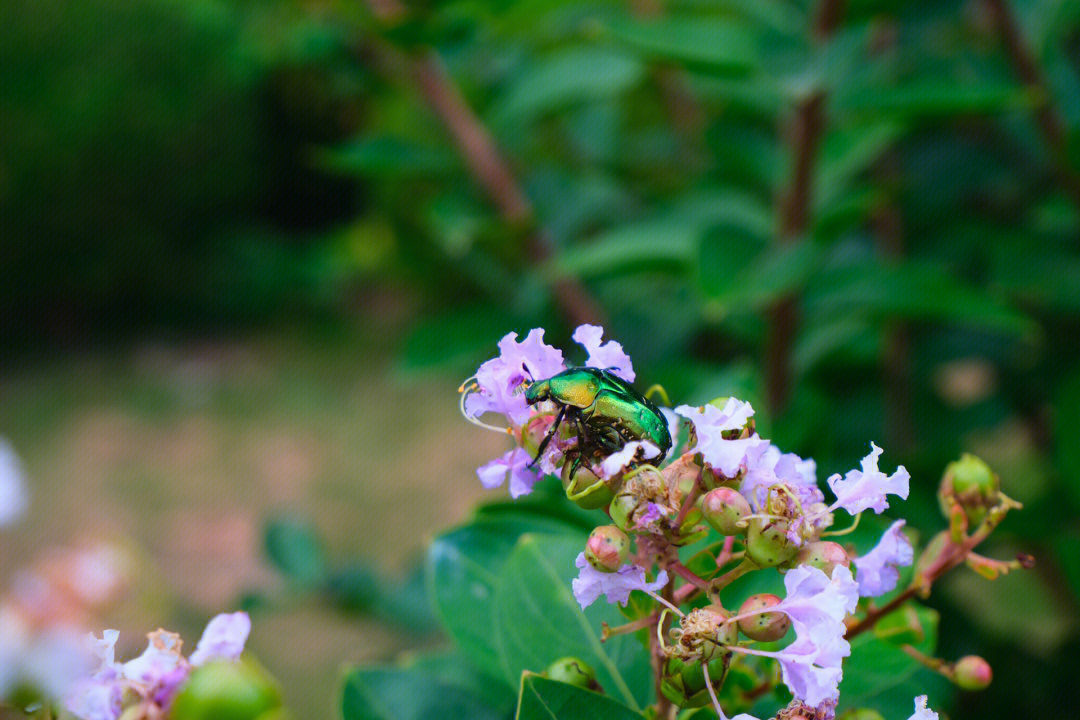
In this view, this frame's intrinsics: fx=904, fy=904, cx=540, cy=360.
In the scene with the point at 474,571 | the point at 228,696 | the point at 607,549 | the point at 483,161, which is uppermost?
the point at 483,161

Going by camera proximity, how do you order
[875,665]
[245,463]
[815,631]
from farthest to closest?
[245,463] → [875,665] → [815,631]

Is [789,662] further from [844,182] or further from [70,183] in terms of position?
[70,183]

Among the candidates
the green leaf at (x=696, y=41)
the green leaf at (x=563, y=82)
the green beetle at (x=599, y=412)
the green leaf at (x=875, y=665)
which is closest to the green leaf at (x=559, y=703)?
the green beetle at (x=599, y=412)

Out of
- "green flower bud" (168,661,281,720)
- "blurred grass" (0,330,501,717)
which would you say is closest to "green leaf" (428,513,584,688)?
"green flower bud" (168,661,281,720)

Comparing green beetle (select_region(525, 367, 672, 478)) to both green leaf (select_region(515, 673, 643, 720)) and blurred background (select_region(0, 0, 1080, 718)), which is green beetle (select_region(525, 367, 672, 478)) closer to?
green leaf (select_region(515, 673, 643, 720))

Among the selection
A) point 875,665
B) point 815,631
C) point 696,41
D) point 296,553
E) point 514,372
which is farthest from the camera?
point 296,553

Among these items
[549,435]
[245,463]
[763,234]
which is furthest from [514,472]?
[245,463]

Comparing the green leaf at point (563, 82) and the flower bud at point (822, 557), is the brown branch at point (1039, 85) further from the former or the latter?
the flower bud at point (822, 557)

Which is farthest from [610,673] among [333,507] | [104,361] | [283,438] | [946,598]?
[104,361]

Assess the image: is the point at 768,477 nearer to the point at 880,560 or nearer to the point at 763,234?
the point at 880,560
